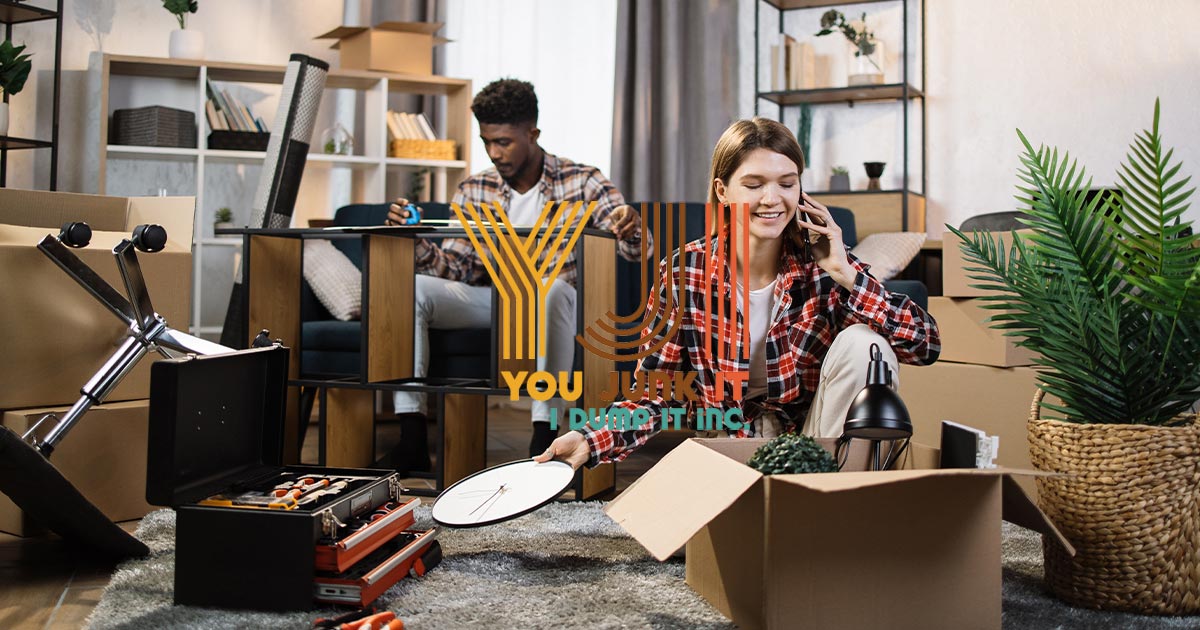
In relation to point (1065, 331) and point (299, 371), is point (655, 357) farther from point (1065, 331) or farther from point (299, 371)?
point (299, 371)

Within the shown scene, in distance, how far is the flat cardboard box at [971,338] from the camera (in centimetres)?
212

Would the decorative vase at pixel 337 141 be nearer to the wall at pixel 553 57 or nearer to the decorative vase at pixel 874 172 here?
the wall at pixel 553 57

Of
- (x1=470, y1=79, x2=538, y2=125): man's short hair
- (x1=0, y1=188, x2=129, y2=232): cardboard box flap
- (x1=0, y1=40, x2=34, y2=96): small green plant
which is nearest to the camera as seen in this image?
(x1=0, y1=188, x2=129, y2=232): cardboard box flap

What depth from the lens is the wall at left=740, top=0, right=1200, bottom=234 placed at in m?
3.51

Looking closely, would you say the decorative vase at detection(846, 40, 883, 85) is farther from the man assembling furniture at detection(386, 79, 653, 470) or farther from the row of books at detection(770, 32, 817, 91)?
the man assembling furniture at detection(386, 79, 653, 470)

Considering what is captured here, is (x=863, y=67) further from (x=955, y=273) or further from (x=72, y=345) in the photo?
(x=72, y=345)

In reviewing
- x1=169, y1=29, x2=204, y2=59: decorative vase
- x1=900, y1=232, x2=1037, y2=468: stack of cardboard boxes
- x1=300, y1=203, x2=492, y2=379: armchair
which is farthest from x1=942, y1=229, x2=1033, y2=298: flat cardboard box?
x1=169, y1=29, x2=204, y2=59: decorative vase

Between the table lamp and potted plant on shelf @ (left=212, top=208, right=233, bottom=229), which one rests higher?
potted plant on shelf @ (left=212, top=208, right=233, bottom=229)

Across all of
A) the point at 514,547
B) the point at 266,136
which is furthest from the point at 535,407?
the point at 266,136

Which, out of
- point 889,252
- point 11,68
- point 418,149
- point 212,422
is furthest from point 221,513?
point 418,149

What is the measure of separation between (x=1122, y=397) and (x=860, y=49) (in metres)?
2.65

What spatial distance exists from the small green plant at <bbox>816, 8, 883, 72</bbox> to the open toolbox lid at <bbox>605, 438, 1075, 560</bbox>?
8.58ft

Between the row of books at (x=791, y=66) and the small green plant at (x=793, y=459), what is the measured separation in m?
2.72

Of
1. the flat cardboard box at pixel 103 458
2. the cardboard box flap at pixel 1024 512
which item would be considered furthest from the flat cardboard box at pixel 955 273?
the flat cardboard box at pixel 103 458
